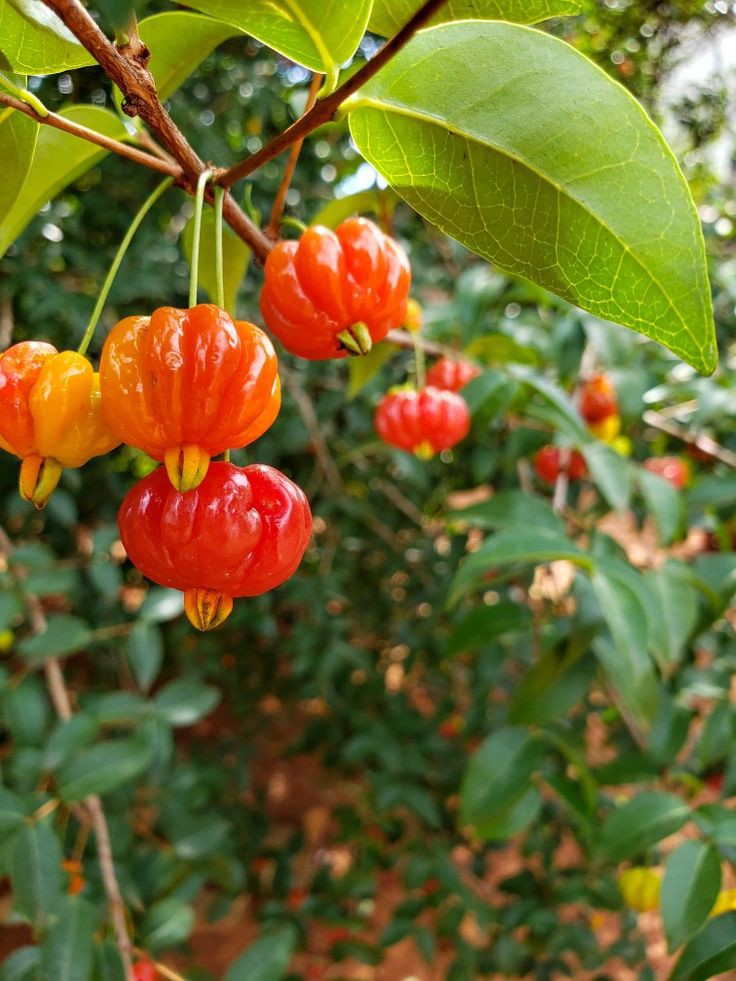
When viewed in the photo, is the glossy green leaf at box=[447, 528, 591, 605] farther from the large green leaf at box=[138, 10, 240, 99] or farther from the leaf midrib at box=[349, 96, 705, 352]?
the large green leaf at box=[138, 10, 240, 99]

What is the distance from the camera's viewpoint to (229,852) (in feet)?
5.10

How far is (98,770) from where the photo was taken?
97 cm

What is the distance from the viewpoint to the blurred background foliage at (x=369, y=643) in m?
1.03

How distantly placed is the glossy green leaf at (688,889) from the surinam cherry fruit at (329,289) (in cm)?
70

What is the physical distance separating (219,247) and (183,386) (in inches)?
4.2

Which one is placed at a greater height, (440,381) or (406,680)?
(440,381)

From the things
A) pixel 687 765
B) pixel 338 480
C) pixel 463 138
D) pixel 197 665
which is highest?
pixel 463 138

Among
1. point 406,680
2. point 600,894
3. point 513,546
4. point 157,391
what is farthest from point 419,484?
point 157,391

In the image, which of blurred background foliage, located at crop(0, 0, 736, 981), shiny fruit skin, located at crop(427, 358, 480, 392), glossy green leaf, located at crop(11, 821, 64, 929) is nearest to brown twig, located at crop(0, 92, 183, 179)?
blurred background foliage, located at crop(0, 0, 736, 981)

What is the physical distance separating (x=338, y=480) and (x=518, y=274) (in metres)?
1.06

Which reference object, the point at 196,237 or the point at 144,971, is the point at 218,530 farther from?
the point at 144,971

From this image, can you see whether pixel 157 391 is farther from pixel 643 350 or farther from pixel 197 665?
pixel 197 665

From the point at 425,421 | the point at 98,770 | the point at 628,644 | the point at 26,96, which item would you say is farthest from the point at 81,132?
the point at 98,770

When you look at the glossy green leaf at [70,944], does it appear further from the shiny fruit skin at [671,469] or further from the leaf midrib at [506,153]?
the shiny fruit skin at [671,469]
